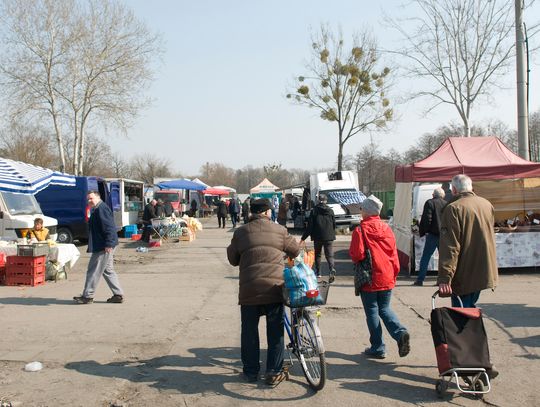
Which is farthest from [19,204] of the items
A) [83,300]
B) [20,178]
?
[83,300]

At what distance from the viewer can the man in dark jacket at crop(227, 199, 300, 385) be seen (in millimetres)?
5023

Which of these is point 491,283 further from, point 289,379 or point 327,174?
point 327,174

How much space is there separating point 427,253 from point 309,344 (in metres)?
5.91

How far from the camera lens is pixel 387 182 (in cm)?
6209

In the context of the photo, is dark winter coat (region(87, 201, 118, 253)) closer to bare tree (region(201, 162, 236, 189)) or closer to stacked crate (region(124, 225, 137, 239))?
stacked crate (region(124, 225, 137, 239))

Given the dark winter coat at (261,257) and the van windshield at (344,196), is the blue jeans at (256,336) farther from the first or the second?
the van windshield at (344,196)

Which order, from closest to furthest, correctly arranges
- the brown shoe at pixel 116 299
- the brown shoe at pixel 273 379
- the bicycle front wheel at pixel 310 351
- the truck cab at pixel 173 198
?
the bicycle front wheel at pixel 310 351 < the brown shoe at pixel 273 379 < the brown shoe at pixel 116 299 < the truck cab at pixel 173 198

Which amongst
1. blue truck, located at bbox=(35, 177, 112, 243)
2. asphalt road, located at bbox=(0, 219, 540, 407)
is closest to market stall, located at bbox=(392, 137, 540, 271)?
asphalt road, located at bbox=(0, 219, 540, 407)

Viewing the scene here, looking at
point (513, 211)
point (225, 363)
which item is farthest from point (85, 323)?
point (513, 211)

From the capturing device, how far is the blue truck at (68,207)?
751 inches

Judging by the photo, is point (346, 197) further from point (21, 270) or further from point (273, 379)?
point (273, 379)

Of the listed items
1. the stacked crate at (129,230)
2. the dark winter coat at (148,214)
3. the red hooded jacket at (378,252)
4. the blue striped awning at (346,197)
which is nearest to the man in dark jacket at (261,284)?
the red hooded jacket at (378,252)

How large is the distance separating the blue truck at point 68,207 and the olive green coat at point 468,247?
53.0 feet

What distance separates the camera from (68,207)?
757 inches
